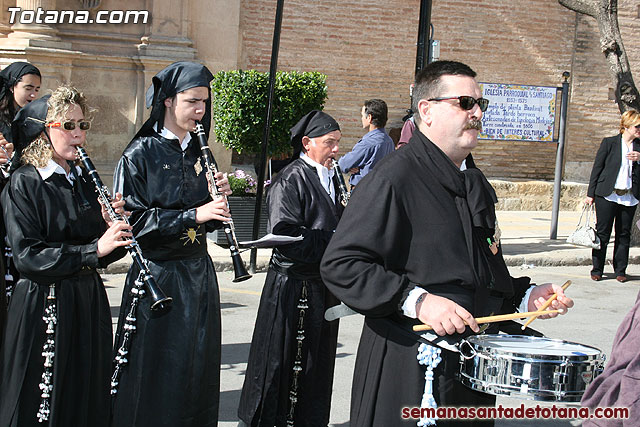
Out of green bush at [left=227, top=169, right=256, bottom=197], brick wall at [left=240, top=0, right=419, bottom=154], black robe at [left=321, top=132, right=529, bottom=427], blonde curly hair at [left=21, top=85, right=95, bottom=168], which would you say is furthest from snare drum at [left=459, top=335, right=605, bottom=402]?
brick wall at [left=240, top=0, right=419, bottom=154]

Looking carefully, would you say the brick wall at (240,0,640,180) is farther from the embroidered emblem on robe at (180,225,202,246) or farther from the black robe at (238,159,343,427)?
the embroidered emblem on robe at (180,225,202,246)

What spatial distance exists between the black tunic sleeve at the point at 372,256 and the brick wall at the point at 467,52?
12451 mm

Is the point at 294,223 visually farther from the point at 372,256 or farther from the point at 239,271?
the point at 372,256

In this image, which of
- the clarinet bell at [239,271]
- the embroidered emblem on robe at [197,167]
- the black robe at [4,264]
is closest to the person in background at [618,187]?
the black robe at [4,264]

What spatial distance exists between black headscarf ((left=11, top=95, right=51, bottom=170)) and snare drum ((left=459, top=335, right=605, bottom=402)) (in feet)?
7.90

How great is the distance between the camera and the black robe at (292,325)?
4.86 metres

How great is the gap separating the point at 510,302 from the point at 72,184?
2160 millimetres

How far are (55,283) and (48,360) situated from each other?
0.36m

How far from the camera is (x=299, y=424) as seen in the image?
16.2 ft

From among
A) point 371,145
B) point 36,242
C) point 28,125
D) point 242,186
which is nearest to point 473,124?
point 36,242

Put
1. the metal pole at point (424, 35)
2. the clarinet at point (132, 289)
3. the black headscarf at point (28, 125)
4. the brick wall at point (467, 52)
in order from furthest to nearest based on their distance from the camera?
the brick wall at point (467, 52)
the metal pole at point (424, 35)
the black headscarf at point (28, 125)
the clarinet at point (132, 289)

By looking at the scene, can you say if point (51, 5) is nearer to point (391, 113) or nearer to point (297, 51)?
point (297, 51)

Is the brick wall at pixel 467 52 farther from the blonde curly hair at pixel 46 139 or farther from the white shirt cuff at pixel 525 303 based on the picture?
the white shirt cuff at pixel 525 303

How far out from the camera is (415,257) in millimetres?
3117
